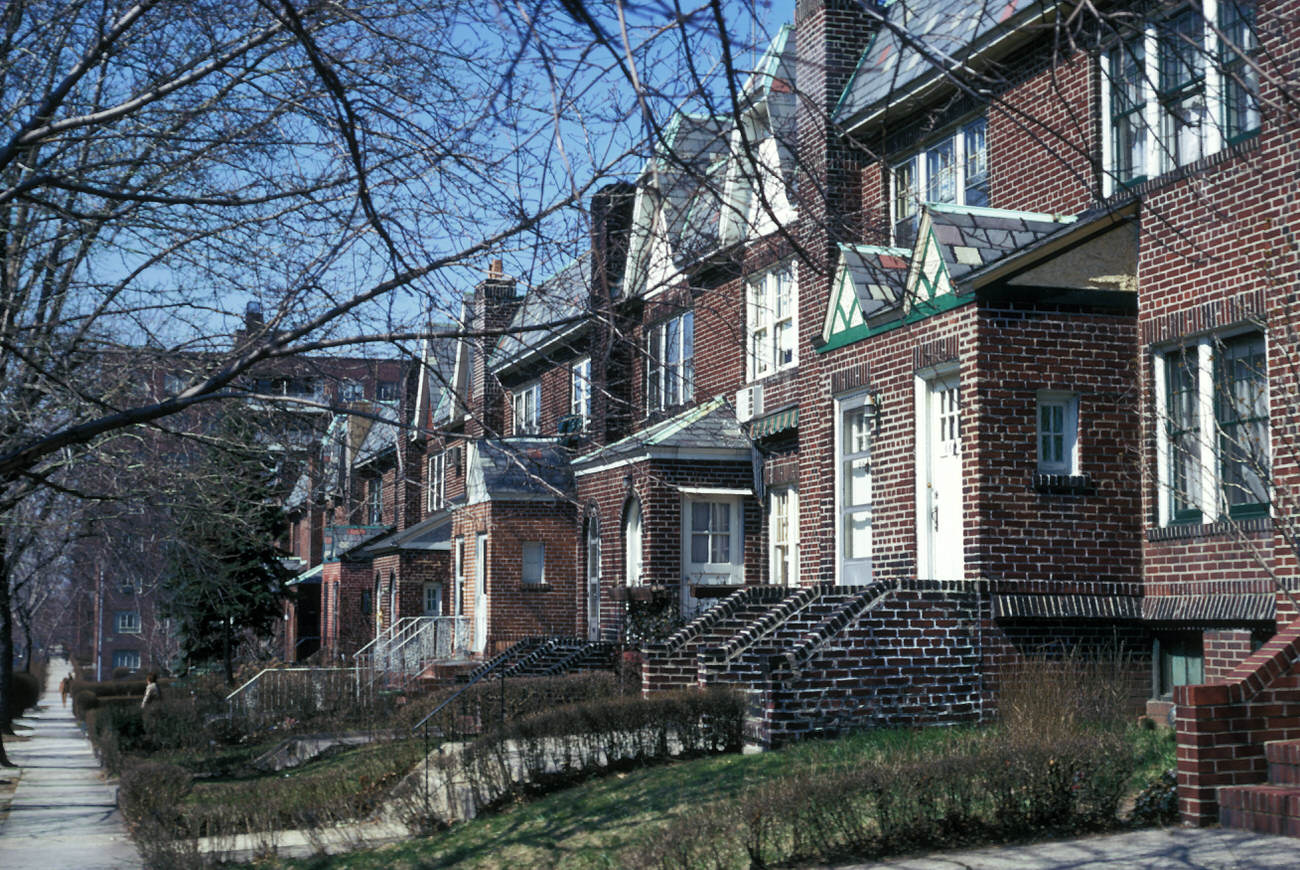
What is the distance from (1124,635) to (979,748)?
5.06 m

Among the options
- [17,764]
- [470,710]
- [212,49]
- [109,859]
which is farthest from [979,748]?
[17,764]

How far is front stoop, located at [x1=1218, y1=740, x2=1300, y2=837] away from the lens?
28.3ft

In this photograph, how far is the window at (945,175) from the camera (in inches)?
713

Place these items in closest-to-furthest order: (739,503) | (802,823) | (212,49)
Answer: (802,823), (212,49), (739,503)

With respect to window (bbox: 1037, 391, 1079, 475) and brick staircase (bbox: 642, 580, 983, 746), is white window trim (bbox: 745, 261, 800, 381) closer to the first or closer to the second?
window (bbox: 1037, 391, 1079, 475)

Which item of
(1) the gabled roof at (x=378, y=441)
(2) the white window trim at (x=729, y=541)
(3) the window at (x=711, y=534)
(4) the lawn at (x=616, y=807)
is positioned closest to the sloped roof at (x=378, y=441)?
(1) the gabled roof at (x=378, y=441)

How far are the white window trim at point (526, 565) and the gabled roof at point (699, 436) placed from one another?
Result: 6368 mm

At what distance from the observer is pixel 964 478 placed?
14727 mm

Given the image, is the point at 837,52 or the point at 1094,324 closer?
the point at 1094,324

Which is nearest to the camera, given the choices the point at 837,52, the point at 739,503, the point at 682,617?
the point at 837,52

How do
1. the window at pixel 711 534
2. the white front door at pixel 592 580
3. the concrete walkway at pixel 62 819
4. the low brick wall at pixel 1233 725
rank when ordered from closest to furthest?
1. the low brick wall at pixel 1233 725
2. the concrete walkway at pixel 62 819
3. the window at pixel 711 534
4. the white front door at pixel 592 580

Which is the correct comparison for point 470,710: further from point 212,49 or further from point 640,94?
point 640,94

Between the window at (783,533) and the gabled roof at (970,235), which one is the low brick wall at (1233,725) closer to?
the gabled roof at (970,235)

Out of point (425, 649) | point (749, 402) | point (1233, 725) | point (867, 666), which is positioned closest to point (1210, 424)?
point (867, 666)
